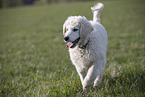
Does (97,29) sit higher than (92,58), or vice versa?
(97,29)

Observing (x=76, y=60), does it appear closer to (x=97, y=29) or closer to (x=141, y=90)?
(x=97, y=29)

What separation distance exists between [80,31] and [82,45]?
295 millimetres

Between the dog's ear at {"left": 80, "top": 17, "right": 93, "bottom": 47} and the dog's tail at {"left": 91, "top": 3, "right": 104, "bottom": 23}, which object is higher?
the dog's tail at {"left": 91, "top": 3, "right": 104, "bottom": 23}

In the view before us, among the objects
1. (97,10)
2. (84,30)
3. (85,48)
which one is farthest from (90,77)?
(97,10)

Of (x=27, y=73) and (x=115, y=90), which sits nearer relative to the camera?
(x=115, y=90)

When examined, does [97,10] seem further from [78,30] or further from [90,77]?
[90,77]

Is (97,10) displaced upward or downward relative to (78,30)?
upward

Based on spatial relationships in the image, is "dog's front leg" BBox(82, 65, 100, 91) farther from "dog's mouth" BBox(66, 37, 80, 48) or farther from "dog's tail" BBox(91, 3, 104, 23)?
"dog's tail" BBox(91, 3, 104, 23)

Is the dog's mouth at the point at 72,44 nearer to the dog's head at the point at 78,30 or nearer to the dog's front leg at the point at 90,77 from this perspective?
the dog's head at the point at 78,30

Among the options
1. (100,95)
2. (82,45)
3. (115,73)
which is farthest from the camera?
(115,73)

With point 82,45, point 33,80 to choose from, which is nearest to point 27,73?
point 33,80

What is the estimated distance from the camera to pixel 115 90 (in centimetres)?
265

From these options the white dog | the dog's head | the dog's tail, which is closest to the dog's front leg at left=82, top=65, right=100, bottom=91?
the white dog

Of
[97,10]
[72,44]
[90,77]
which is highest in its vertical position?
[97,10]
